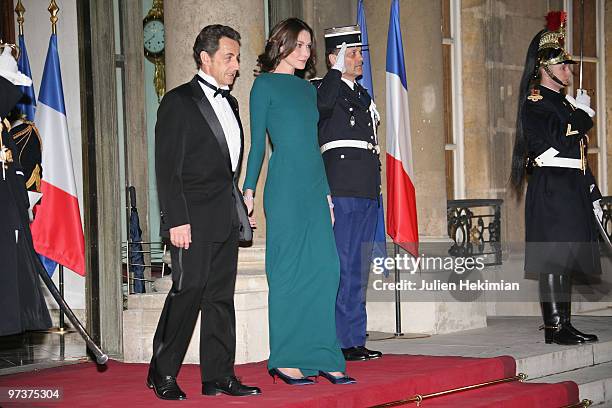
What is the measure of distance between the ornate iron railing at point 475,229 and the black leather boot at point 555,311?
191cm

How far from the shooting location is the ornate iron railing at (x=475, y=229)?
9.67m

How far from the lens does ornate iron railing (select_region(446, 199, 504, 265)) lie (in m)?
9.67

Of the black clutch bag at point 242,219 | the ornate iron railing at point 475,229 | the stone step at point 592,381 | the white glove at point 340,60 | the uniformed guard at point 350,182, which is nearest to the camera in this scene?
the black clutch bag at point 242,219

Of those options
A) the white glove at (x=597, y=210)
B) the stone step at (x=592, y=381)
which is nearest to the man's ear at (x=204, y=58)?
the stone step at (x=592, y=381)

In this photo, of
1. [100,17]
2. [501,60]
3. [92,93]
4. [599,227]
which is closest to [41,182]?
[92,93]

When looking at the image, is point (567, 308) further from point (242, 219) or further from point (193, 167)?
point (193, 167)

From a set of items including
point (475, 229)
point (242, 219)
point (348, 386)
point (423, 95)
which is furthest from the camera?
point (475, 229)

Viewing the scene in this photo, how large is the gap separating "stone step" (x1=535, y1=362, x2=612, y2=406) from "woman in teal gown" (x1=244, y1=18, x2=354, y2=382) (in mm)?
1937

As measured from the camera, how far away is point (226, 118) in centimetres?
535

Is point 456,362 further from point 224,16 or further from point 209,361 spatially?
point 224,16

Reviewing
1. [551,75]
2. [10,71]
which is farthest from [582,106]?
[10,71]

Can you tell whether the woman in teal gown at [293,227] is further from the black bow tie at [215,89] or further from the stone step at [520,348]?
the stone step at [520,348]

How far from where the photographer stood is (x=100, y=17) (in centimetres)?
722

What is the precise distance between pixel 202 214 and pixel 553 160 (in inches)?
122
